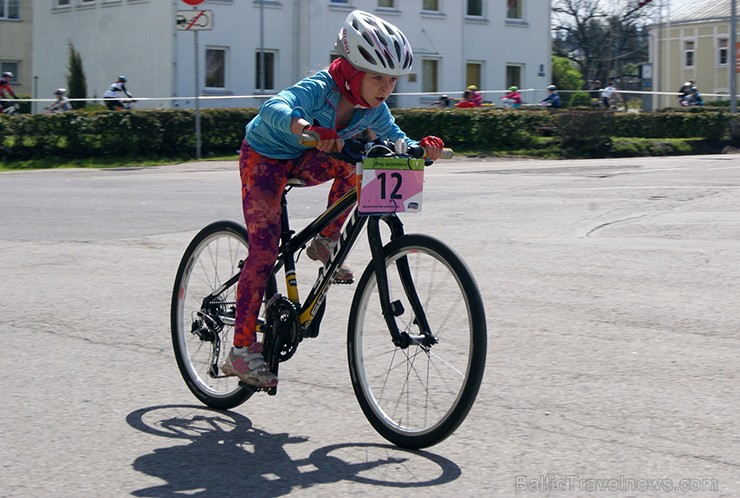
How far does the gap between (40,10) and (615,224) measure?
39.7 metres

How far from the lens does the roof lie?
71.9 meters

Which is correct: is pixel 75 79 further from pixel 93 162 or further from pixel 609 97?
pixel 609 97

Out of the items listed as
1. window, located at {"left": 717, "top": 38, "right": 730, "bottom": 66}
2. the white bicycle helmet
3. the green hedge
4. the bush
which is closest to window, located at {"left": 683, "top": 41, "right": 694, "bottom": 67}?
window, located at {"left": 717, "top": 38, "right": 730, "bottom": 66}

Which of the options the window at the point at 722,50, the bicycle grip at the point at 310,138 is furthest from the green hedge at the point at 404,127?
the window at the point at 722,50

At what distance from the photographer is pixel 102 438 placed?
5.11 m

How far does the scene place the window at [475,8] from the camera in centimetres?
5100

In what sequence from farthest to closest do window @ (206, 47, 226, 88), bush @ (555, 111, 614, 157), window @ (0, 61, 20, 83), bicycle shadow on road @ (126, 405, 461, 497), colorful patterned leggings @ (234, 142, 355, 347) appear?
window @ (0, 61, 20, 83) → window @ (206, 47, 226, 88) → bush @ (555, 111, 614, 157) → colorful patterned leggings @ (234, 142, 355, 347) → bicycle shadow on road @ (126, 405, 461, 497)

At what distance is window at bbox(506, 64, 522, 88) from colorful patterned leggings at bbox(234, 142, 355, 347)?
158 feet

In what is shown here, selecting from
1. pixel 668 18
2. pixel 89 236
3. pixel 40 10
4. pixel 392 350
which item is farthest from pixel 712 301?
pixel 668 18

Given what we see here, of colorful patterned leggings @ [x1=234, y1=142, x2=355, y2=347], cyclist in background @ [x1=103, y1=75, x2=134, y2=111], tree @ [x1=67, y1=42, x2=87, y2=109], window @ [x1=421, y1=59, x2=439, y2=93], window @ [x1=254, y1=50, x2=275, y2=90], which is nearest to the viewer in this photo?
colorful patterned leggings @ [x1=234, y1=142, x2=355, y2=347]

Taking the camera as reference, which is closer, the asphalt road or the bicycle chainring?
the asphalt road

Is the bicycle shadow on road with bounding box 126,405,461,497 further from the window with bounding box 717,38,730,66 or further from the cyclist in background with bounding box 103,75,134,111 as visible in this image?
the window with bounding box 717,38,730,66

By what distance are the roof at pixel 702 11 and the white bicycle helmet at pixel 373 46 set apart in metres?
70.5

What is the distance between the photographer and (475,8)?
5119 cm
